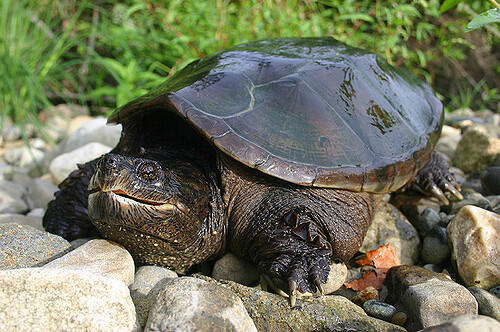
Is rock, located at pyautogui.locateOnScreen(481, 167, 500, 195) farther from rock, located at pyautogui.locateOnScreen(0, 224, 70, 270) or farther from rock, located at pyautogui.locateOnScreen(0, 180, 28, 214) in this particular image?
rock, located at pyautogui.locateOnScreen(0, 180, 28, 214)

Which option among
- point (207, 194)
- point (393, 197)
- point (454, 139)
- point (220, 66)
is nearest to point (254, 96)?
point (220, 66)

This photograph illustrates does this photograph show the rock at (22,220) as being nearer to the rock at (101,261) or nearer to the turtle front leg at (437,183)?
the rock at (101,261)

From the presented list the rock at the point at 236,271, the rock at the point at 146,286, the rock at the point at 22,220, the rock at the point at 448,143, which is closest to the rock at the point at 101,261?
the rock at the point at 146,286

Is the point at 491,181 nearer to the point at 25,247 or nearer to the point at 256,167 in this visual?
the point at 256,167

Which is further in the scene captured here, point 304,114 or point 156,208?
point 304,114

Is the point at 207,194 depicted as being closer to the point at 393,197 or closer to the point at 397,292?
the point at 397,292

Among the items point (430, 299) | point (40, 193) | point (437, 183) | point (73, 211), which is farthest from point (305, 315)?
point (40, 193)

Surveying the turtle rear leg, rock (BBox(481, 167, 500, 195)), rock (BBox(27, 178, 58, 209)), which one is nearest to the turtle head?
the turtle rear leg
